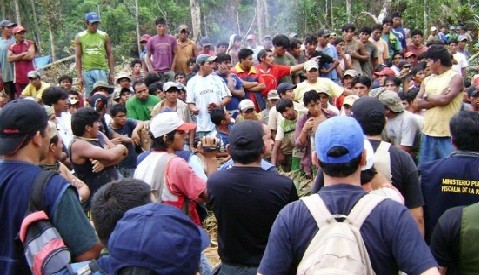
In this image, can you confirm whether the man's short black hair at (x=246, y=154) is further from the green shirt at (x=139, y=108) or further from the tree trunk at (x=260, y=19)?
the tree trunk at (x=260, y=19)

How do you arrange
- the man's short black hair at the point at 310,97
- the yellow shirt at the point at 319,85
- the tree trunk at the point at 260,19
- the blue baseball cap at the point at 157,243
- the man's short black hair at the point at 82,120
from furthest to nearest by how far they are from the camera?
1. the tree trunk at the point at 260,19
2. the yellow shirt at the point at 319,85
3. the man's short black hair at the point at 310,97
4. the man's short black hair at the point at 82,120
5. the blue baseball cap at the point at 157,243

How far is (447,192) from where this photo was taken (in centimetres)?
409

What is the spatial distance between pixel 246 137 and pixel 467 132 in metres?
1.53

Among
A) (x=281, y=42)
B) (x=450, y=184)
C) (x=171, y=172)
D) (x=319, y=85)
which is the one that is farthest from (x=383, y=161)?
(x=281, y=42)

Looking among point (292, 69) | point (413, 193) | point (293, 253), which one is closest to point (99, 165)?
point (413, 193)

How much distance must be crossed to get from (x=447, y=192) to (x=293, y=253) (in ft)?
6.25

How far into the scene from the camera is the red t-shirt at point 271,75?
32.9 feet

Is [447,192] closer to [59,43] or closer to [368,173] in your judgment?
[368,173]

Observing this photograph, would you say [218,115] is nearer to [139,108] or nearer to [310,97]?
[310,97]

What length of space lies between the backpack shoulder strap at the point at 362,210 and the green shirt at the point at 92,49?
9.14 m

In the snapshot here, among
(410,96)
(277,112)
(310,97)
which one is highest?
(310,97)

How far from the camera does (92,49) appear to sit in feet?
Answer: 35.7

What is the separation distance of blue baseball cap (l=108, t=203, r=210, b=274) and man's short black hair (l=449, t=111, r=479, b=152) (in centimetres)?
270

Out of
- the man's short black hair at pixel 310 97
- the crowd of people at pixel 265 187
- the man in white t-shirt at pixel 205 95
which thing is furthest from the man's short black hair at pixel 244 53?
the man's short black hair at pixel 310 97
